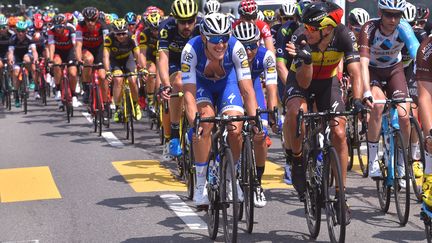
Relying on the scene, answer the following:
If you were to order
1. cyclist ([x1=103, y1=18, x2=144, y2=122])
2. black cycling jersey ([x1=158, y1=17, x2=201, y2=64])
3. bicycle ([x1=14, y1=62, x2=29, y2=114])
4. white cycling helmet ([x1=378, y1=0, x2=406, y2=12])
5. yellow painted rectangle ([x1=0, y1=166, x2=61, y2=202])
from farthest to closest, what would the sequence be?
bicycle ([x1=14, y1=62, x2=29, y2=114]) < cyclist ([x1=103, y1=18, x2=144, y2=122]) < black cycling jersey ([x1=158, y1=17, x2=201, y2=64]) < yellow painted rectangle ([x1=0, y1=166, x2=61, y2=202]) < white cycling helmet ([x1=378, y1=0, x2=406, y2=12])

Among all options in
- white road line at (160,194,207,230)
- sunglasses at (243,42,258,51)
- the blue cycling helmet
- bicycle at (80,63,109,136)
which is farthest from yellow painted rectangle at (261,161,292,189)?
the blue cycling helmet

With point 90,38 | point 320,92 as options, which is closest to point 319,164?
point 320,92

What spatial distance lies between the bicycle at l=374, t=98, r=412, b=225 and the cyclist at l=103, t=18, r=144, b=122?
726 cm

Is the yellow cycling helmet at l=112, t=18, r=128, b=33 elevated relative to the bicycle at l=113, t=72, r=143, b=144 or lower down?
elevated

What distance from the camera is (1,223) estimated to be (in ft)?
28.5

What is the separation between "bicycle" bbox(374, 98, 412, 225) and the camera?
7984 millimetres

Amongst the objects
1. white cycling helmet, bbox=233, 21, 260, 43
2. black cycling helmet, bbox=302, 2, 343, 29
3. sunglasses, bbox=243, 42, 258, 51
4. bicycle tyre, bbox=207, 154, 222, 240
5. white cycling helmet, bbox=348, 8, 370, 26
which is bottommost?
bicycle tyre, bbox=207, 154, 222, 240

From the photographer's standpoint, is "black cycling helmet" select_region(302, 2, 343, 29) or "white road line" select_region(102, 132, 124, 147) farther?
"white road line" select_region(102, 132, 124, 147)

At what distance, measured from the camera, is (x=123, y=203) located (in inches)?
375

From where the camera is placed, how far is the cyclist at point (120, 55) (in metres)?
15.4

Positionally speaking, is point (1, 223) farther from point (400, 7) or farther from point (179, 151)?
point (400, 7)

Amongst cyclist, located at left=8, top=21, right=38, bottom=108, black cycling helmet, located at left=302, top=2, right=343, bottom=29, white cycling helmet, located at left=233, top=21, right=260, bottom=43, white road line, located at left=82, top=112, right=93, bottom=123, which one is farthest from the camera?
cyclist, located at left=8, top=21, right=38, bottom=108

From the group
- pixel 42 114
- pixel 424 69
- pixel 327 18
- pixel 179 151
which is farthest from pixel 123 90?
pixel 424 69

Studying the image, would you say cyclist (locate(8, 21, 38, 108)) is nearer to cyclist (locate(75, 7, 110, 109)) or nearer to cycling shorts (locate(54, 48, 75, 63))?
cycling shorts (locate(54, 48, 75, 63))
